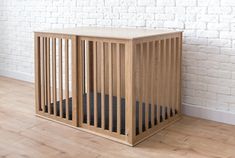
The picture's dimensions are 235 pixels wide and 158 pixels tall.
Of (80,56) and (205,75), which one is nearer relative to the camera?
(80,56)

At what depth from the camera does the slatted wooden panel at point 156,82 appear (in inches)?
88.0

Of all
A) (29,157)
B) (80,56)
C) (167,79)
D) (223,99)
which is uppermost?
(80,56)

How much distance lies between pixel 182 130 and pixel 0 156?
3.98 ft

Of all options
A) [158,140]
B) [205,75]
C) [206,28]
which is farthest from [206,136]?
[206,28]

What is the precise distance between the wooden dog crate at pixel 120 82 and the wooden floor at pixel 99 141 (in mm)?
84

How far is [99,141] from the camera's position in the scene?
7.27ft

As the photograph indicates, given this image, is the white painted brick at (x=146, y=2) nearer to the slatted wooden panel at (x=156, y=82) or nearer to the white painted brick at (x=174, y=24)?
the white painted brick at (x=174, y=24)

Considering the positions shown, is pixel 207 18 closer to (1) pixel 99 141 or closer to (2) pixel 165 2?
(2) pixel 165 2

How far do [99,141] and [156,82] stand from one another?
1.87 feet

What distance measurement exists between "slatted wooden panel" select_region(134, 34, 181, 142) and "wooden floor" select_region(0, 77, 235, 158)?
0.09m

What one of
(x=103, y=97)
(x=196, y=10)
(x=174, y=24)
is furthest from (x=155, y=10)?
(x=103, y=97)

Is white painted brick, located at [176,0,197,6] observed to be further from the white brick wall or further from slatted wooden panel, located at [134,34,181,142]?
slatted wooden panel, located at [134,34,181,142]

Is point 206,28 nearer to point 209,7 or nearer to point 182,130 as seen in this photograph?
point 209,7

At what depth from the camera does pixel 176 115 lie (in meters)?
2.63
